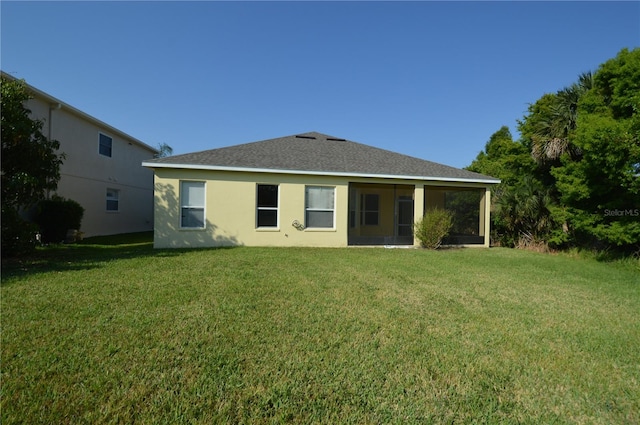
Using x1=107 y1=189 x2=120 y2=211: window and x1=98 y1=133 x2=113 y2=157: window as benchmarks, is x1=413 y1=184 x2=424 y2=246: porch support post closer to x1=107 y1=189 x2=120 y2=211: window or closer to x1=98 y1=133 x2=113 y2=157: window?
x1=98 y1=133 x2=113 y2=157: window

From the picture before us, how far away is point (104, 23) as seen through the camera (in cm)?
868

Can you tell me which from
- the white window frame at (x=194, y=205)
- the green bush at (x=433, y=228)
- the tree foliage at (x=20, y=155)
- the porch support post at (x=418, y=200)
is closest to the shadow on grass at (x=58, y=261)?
the white window frame at (x=194, y=205)

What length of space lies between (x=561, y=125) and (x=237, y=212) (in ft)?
44.8

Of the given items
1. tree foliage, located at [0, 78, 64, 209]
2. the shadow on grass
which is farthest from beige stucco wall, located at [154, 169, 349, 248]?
tree foliage, located at [0, 78, 64, 209]

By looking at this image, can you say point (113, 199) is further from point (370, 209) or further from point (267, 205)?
point (370, 209)

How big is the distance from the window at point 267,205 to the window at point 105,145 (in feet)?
35.1

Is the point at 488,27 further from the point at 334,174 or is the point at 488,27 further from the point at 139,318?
the point at 139,318

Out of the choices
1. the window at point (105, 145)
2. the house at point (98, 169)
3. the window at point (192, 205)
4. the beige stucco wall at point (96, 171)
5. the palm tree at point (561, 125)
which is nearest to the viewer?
the window at point (192, 205)

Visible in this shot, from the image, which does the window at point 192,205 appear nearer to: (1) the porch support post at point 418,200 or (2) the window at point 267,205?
(2) the window at point 267,205

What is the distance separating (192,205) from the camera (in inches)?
439

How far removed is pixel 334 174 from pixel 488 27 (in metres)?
7.66

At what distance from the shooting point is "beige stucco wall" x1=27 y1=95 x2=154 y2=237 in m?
13.0

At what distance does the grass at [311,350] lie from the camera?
2324mm

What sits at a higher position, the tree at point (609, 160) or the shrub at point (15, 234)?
the tree at point (609, 160)
